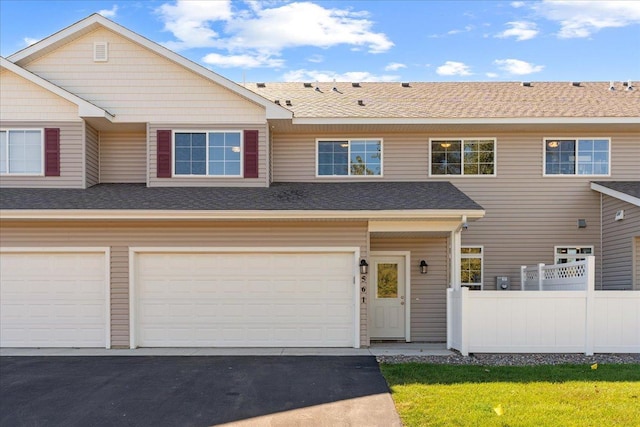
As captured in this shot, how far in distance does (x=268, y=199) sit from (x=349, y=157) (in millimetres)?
2814

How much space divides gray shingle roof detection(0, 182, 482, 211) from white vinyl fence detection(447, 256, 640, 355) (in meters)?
1.95

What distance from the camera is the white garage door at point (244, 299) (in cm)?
1191

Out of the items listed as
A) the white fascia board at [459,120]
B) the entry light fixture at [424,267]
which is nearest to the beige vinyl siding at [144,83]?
the white fascia board at [459,120]

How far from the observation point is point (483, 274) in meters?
13.7

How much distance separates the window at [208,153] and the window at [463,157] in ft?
15.5

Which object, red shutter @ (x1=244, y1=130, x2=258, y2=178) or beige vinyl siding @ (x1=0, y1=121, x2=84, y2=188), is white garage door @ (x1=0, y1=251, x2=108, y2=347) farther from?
red shutter @ (x1=244, y1=130, x2=258, y2=178)

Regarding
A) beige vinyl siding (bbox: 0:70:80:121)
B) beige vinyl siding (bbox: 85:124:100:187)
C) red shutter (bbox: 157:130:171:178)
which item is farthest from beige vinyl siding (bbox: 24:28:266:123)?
beige vinyl siding (bbox: 85:124:100:187)

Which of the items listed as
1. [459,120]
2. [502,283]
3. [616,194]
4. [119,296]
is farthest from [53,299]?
[616,194]

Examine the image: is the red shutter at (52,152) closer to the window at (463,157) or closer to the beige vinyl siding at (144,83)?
the beige vinyl siding at (144,83)

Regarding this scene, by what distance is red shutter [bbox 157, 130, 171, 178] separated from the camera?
43.0 feet

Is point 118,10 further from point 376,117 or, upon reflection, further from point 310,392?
point 310,392

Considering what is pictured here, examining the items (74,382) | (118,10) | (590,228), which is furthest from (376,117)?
(74,382)

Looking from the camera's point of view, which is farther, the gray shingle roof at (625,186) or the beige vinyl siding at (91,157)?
the beige vinyl siding at (91,157)

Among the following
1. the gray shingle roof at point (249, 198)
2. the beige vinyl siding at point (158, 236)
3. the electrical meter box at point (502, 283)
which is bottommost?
the electrical meter box at point (502, 283)
